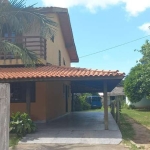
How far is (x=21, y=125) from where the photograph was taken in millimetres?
10531

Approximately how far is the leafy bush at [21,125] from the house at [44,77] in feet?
3.83

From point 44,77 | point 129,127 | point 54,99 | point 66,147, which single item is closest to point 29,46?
point 54,99

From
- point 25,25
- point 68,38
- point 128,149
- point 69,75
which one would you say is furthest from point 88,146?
point 68,38

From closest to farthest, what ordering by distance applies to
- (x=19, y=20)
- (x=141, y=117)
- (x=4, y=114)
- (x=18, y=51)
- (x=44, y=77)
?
(x=4, y=114) < (x=18, y=51) < (x=19, y=20) < (x=44, y=77) < (x=141, y=117)

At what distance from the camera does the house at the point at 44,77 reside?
11.2 meters

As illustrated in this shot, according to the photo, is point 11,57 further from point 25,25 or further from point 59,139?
point 59,139

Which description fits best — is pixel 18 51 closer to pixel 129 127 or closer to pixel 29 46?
pixel 29 46

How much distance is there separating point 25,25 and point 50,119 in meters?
6.84

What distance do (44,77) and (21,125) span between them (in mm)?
2170

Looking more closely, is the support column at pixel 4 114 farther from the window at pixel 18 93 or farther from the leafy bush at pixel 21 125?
the window at pixel 18 93

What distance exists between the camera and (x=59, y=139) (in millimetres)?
9625

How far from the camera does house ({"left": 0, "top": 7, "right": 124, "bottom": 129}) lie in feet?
36.8

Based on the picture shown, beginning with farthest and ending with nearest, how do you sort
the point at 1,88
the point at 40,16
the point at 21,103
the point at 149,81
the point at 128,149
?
the point at 149,81
the point at 21,103
the point at 40,16
the point at 128,149
the point at 1,88

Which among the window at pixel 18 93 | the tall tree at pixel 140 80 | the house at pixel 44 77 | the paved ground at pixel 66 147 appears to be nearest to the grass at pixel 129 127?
the paved ground at pixel 66 147
